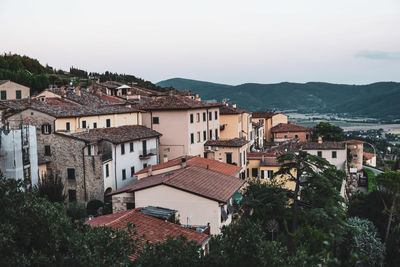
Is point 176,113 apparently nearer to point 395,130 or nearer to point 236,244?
point 236,244

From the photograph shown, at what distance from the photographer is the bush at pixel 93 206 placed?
27.9 meters

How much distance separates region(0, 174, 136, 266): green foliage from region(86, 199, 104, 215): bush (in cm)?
1740

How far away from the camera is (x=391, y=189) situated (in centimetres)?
3028

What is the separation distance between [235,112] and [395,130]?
16533 centimetres

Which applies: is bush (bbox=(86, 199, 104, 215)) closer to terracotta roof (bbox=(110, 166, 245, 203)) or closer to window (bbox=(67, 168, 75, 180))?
window (bbox=(67, 168, 75, 180))

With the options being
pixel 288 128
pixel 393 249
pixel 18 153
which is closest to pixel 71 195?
pixel 18 153

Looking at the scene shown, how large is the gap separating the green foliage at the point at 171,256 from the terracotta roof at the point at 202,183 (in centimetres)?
918

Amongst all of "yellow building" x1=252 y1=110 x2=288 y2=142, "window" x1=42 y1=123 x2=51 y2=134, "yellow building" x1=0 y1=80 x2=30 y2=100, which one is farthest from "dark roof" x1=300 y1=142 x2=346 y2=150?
"yellow building" x1=0 y1=80 x2=30 y2=100

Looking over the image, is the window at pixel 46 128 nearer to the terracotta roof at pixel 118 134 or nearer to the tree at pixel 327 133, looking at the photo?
the terracotta roof at pixel 118 134

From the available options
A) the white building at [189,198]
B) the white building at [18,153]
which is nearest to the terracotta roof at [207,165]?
the white building at [189,198]

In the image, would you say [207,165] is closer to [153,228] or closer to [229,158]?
[229,158]

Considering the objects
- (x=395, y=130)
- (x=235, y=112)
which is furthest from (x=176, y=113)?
(x=395, y=130)

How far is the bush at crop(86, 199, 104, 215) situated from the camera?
27.9 metres

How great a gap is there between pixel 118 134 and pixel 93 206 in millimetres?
7719
